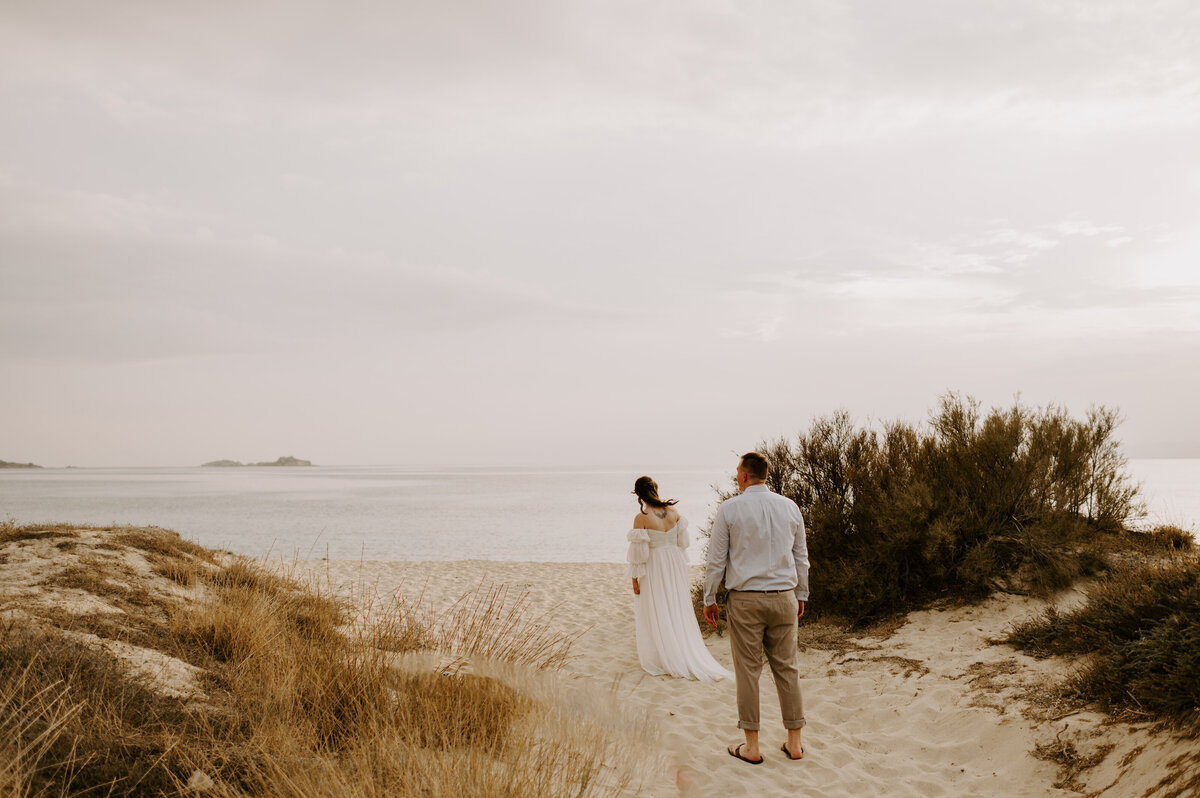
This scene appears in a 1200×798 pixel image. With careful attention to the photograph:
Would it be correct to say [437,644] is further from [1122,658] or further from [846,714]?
[1122,658]

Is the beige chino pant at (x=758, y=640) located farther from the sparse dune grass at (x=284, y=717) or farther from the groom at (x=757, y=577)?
the sparse dune grass at (x=284, y=717)

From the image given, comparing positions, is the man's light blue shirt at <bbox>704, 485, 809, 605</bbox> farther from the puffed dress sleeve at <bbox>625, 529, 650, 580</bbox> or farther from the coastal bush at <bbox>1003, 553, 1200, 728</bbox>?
the puffed dress sleeve at <bbox>625, 529, 650, 580</bbox>

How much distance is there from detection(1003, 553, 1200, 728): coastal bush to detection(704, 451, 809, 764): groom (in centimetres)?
223

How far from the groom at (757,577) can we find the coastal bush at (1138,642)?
87.8 inches

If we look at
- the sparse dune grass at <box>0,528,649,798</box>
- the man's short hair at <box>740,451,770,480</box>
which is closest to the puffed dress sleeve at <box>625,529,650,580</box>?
the sparse dune grass at <box>0,528,649,798</box>

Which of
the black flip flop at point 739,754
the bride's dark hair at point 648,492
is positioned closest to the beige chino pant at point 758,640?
the black flip flop at point 739,754

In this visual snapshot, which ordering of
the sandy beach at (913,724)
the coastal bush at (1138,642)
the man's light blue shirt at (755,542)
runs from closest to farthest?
1. the coastal bush at (1138,642)
2. the sandy beach at (913,724)
3. the man's light blue shirt at (755,542)

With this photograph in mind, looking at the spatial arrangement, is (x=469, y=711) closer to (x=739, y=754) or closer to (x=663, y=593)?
(x=739, y=754)

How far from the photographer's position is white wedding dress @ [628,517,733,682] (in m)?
7.39

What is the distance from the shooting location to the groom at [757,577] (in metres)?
4.72

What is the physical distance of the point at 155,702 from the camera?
4082 millimetres

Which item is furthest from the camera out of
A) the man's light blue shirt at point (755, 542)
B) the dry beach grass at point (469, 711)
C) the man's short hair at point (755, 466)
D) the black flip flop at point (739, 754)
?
the black flip flop at point (739, 754)

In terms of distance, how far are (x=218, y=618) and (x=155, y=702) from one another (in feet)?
7.83

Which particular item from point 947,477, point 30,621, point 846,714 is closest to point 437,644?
point 30,621
